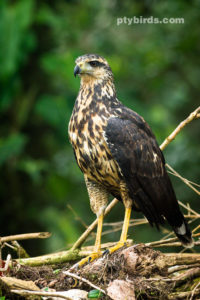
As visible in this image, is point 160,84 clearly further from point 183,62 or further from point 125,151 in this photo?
point 125,151

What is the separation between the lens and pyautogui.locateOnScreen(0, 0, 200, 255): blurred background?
7.13m

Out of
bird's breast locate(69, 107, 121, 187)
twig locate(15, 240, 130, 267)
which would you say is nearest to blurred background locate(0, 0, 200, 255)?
bird's breast locate(69, 107, 121, 187)

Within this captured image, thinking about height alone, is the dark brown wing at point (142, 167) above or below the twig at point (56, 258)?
above

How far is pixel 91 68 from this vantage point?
457 centimetres

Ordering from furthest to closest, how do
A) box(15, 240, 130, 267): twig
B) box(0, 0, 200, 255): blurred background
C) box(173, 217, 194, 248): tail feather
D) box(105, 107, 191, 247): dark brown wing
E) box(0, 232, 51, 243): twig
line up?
box(0, 0, 200, 255): blurred background < box(173, 217, 194, 248): tail feather < box(105, 107, 191, 247): dark brown wing < box(15, 240, 130, 267): twig < box(0, 232, 51, 243): twig

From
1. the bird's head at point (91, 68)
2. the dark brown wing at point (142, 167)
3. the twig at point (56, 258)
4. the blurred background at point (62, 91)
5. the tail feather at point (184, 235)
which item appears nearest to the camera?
the twig at point (56, 258)

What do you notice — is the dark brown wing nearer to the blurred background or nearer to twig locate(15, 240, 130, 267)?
twig locate(15, 240, 130, 267)

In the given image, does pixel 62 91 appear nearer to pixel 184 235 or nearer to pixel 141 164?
pixel 141 164

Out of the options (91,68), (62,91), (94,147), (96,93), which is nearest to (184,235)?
(94,147)

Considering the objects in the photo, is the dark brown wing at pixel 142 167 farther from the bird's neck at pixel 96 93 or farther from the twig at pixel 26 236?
the twig at pixel 26 236

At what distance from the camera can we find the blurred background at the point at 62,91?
713cm

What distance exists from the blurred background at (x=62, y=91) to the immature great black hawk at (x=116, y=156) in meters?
2.31

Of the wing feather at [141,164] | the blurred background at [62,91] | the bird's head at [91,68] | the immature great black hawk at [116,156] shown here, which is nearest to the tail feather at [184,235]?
the immature great black hawk at [116,156]

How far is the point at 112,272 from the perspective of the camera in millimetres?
3613
